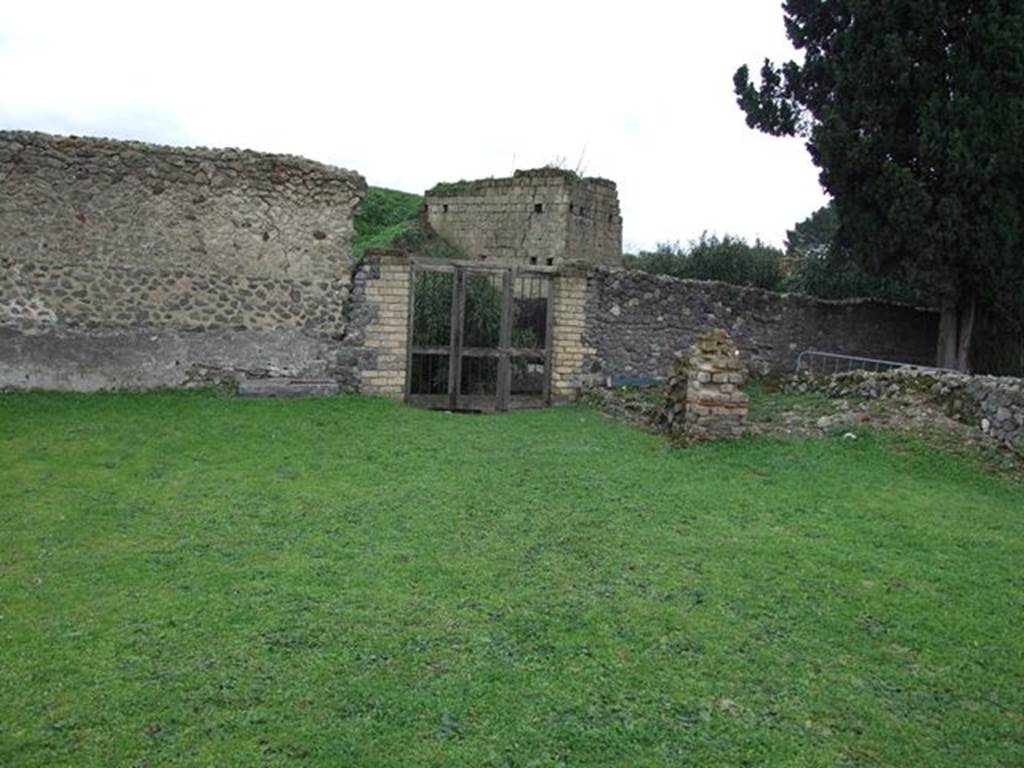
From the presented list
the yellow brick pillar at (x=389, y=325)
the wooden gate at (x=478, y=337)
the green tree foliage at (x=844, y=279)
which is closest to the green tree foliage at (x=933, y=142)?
the green tree foliage at (x=844, y=279)

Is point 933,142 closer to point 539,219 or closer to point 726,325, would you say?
point 726,325

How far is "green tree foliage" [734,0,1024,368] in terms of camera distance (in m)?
12.6

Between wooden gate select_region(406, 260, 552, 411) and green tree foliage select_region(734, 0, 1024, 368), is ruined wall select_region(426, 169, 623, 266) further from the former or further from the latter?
wooden gate select_region(406, 260, 552, 411)

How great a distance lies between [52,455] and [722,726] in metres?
6.74

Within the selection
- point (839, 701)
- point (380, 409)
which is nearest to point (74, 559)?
point (839, 701)

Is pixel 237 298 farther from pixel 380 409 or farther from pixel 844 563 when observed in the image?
pixel 844 563

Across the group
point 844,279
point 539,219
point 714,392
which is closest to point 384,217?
point 539,219

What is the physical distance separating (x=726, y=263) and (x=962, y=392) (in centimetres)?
1148

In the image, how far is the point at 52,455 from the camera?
26.6 ft

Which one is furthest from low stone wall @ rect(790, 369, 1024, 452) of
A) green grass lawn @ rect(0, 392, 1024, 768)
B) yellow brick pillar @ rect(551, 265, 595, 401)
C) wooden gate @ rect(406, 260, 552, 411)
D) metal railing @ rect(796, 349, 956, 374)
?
wooden gate @ rect(406, 260, 552, 411)

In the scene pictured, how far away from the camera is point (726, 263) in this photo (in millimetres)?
21484

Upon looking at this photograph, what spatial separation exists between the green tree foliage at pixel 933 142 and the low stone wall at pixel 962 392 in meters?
2.71

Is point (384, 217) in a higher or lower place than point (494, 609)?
higher

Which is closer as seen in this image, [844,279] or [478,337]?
[478,337]
